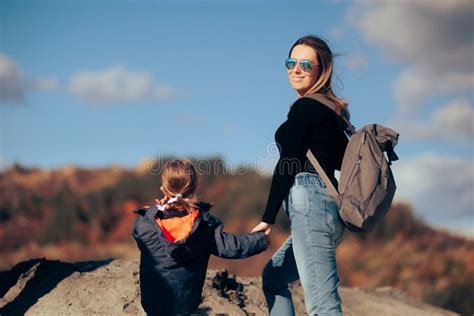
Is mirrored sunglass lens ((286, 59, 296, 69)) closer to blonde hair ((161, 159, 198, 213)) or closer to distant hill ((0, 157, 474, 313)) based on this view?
blonde hair ((161, 159, 198, 213))

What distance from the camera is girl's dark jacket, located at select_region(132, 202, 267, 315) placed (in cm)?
440

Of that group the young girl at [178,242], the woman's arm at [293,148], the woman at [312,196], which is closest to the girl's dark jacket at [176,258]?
the young girl at [178,242]

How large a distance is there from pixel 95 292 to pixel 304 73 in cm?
295

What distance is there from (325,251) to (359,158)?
1.93 ft

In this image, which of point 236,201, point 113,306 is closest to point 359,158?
point 113,306

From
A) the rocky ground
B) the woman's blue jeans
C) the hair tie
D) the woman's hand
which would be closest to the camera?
the woman's blue jeans

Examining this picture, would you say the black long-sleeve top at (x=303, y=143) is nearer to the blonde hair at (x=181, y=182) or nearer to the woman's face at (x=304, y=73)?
the woman's face at (x=304, y=73)

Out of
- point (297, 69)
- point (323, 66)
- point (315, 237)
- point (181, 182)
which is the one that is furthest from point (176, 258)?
point (323, 66)

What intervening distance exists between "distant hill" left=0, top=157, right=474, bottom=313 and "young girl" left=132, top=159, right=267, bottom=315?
8.12 meters

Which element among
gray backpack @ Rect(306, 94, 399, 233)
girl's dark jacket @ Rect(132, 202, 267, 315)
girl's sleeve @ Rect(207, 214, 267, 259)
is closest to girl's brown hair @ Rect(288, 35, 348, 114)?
gray backpack @ Rect(306, 94, 399, 233)

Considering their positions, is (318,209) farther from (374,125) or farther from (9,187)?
(9,187)

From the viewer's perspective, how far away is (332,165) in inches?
165

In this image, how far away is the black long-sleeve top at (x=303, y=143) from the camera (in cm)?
401

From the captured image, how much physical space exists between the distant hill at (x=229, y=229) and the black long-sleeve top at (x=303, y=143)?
27.4 feet
